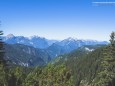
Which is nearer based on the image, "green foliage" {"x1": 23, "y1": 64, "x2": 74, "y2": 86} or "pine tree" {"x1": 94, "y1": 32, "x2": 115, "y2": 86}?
"pine tree" {"x1": 94, "y1": 32, "x2": 115, "y2": 86}

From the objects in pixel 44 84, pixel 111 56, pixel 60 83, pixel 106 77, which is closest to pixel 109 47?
pixel 111 56

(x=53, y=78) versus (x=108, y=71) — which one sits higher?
(x=108, y=71)

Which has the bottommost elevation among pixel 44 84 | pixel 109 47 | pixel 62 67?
pixel 44 84

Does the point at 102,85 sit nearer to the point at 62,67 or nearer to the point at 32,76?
the point at 62,67

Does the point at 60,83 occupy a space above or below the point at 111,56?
below

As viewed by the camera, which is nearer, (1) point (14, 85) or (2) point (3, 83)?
(2) point (3, 83)

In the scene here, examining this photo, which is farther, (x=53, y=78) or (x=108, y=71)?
(x=53, y=78)

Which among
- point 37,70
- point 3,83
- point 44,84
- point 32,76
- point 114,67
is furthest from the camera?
point 37,70

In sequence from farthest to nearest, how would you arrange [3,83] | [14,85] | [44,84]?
1. [44,84]
2. [14,85]
3. [3,83]

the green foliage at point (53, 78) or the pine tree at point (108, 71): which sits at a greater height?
the pine tree at point (108, 71)

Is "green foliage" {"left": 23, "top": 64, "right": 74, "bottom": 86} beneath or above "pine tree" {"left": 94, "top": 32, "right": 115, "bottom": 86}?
beneath

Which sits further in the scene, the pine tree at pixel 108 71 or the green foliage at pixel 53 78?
the green foliage at pixel 53 78
